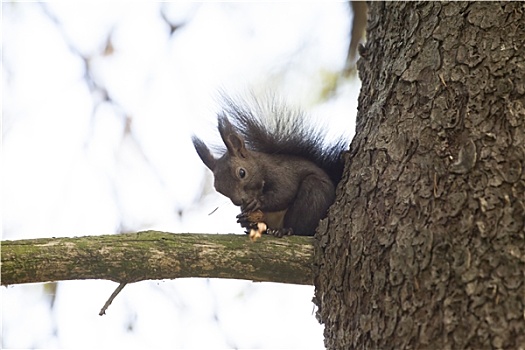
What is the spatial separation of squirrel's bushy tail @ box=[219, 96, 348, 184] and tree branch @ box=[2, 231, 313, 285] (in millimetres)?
700

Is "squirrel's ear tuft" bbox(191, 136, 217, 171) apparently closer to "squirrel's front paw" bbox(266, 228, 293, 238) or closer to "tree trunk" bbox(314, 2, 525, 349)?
"squirrel's front paw" bbox(266, 228, 293, 238)

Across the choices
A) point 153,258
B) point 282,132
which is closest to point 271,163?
point 282,132

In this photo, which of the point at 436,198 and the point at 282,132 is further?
the point at 282,132

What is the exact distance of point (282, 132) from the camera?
9.04ft

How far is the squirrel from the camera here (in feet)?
8.35

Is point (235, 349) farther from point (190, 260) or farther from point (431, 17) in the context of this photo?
point (431, 17)

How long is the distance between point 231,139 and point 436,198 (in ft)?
3.75

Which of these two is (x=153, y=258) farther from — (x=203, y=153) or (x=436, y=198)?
(x=203, y=153)

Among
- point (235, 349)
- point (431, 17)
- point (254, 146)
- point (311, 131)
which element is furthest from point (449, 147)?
point (235, 349)

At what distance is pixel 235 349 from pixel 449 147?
1810mm

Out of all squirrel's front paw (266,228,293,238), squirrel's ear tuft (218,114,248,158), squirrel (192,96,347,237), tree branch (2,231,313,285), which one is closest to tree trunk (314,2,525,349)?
tree branch (2,231,313,285)

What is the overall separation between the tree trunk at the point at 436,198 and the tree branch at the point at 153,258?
0.12 m

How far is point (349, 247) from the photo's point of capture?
1901 millimetres

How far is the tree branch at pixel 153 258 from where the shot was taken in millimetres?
1821
